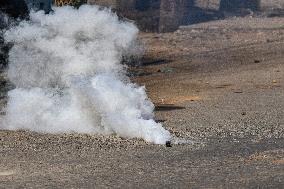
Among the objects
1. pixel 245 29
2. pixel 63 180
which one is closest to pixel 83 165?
pixel 63 180

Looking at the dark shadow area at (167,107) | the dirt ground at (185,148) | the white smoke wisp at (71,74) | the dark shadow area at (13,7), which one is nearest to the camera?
the dirt ground at (185,148)

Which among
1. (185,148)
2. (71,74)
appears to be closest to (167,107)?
(71,74)

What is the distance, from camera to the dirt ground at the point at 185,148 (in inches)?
351

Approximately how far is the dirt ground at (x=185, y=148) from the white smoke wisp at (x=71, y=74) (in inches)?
27.0

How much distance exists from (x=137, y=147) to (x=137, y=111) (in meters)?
1.42

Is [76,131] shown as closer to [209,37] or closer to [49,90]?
[49,90]

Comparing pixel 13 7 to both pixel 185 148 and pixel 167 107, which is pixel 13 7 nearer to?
pixel 167 107

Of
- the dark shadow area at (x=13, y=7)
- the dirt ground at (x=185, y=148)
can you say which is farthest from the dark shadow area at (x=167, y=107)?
the dark shadow area at (x=13, y=7)

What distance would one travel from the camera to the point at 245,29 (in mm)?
40844

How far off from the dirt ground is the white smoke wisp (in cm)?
69

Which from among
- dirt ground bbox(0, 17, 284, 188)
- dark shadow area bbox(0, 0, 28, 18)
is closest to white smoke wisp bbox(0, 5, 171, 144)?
dirt ground bbox(0, 17, 284, 188)

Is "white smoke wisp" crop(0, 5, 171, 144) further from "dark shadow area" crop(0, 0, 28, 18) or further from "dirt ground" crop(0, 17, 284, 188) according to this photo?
"dark shadow area" crop(0, 0, 28, 18)

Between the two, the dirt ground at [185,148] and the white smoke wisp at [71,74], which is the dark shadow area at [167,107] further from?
the white smoke wisp at [71,74]

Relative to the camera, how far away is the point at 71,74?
45.5ft
